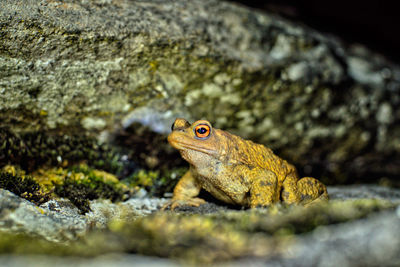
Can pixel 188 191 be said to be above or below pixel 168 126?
below

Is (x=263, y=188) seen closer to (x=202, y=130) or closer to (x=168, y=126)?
(x=202, y=130)

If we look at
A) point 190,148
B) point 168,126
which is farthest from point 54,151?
point 190,148

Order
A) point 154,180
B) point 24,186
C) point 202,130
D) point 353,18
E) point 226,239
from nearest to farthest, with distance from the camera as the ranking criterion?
1. point 226,239
2. point 24,186
3. point 202,130
4. point 154,180
5. point 353,18

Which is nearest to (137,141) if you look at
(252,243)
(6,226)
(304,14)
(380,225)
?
(6,226)

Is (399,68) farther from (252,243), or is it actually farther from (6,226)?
(6,226)

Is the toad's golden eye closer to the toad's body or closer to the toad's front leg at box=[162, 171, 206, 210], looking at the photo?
the toad's body

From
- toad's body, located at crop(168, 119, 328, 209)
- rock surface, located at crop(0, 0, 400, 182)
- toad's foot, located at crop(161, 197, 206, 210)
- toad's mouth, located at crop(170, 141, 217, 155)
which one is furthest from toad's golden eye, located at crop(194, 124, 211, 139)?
rock surface, located at crop(0, 0, 400, 182)
